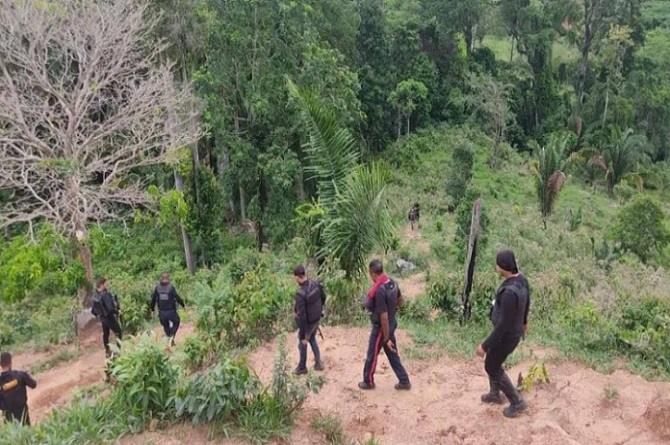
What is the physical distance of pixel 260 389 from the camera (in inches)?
189

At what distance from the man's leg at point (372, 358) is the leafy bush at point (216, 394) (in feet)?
4.06

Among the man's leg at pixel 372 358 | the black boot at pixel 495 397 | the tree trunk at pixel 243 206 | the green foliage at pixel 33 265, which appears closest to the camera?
the black boot at pixel 495 397

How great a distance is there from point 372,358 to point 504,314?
1.45 m

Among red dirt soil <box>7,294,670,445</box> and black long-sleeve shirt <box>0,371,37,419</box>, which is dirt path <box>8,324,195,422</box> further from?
red dirt soil <box>7,294,670,445</box>

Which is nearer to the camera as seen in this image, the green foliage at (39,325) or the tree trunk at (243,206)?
the green foliage at (39,325)

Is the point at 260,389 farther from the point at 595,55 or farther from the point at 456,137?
the point at 595,55

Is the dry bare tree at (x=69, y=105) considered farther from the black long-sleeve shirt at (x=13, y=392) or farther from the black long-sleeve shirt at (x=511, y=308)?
the black long-sleeve shirt at (x=511, y=308)

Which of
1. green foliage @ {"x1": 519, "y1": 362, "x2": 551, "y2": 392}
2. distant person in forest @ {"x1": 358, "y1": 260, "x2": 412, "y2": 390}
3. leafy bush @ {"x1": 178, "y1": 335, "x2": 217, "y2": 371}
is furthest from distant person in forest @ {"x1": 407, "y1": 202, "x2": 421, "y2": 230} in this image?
distant person in forest @ {"x1": 358, "y1": 260, "x2": 412, "y2": 390}

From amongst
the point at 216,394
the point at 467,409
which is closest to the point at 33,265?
the point at 216,394

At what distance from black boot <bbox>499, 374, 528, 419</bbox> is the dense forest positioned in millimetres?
1585

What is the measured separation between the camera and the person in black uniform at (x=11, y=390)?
18.7 feet

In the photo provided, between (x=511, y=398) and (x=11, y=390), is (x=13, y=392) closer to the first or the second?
(x=11, y=390)

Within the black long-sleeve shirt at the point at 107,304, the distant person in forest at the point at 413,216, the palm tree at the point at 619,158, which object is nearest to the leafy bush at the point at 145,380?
the black long-sleeve shirt at the point at 107,304

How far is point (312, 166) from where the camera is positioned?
807 cm
